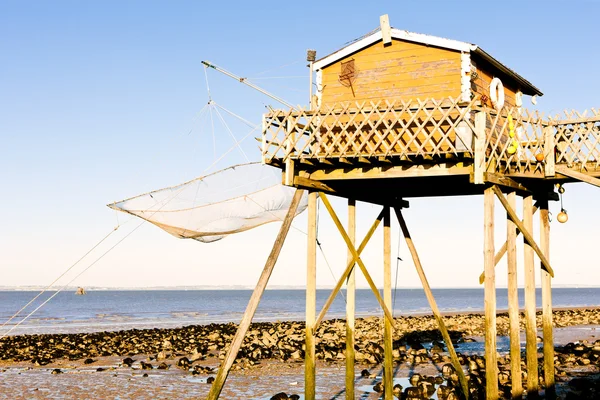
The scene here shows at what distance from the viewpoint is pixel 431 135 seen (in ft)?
48.7

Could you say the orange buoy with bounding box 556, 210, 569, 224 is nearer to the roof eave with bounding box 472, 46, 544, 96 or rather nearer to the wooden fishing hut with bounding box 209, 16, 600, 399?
the wooden fishing hut with bounding box 209, 16, 600, 399

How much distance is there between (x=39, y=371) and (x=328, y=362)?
13109mm

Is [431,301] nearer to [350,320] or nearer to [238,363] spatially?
[350,320]

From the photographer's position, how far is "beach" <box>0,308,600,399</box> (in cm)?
2372

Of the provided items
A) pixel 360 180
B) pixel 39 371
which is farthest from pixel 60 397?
pixel 360 180

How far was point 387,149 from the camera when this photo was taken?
15.5 meters

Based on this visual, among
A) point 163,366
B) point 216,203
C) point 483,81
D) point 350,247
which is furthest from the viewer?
point 163,366

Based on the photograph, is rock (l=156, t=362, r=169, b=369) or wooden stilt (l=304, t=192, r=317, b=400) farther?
rock (l=156, t=362, r=169, b=369)

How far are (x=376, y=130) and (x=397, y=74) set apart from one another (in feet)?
7.59

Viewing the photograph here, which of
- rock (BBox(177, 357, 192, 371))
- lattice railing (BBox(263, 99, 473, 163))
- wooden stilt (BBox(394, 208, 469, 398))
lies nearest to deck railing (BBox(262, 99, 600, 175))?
lattice railing (BBox(263, 99, 473, 163))

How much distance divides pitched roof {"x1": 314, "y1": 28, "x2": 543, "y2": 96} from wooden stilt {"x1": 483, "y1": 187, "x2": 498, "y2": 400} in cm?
410

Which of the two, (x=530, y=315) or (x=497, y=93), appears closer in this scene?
(x=530, y=315)

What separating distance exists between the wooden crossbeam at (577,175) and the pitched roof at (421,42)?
3.14 meters

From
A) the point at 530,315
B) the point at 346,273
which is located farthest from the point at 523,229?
the point at 346,273
